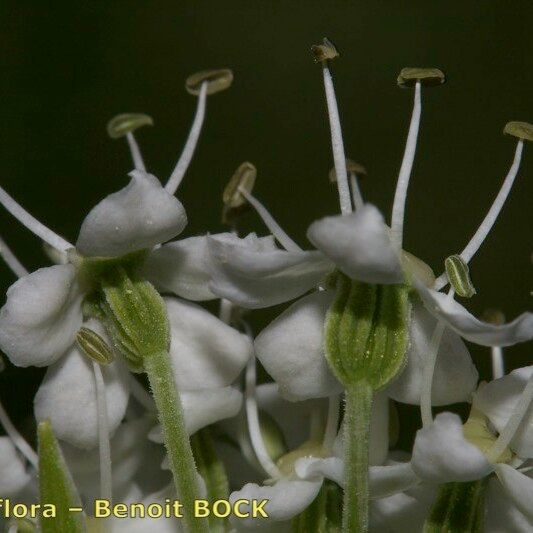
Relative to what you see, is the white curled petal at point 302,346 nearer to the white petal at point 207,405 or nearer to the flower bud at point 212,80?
the white petal at point 207,405

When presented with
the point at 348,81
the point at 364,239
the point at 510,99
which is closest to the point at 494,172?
the point at 510,99

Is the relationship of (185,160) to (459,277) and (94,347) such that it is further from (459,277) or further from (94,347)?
(459,277)

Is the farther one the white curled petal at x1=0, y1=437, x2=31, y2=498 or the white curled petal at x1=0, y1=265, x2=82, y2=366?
the white curled petal at x1=0, y1=437, x2=31, y2=498

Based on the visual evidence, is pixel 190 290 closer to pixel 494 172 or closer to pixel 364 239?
pixel 364 239

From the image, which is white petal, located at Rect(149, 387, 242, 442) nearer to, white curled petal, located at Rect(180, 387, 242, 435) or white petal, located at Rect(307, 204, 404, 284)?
white curled petal, located at Rect(180, 387, 242, 435)

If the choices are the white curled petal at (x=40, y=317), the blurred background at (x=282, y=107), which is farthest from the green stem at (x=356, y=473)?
the blurred background at (x=282, y=107)

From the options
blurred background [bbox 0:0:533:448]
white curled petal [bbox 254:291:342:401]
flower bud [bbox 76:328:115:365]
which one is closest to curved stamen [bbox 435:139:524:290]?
white curled petal [bbox 254:291:342:401]
